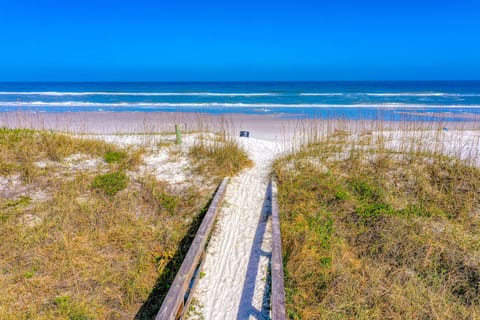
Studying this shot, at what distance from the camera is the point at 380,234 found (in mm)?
4660

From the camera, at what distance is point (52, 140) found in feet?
25.8

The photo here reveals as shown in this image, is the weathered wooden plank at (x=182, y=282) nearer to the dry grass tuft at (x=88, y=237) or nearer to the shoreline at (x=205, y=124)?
the dry grass tuft at (x=88, y=237)

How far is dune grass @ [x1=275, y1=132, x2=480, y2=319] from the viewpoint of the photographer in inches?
135

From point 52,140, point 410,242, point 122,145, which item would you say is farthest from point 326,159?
point 52,140

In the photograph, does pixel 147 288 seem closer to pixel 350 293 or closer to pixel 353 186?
pixel 350 293

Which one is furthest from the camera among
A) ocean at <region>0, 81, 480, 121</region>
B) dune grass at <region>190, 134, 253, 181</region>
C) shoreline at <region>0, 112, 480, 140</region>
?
ocean at <region>0, 81, 480, 121</region>

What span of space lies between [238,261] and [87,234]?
259cm

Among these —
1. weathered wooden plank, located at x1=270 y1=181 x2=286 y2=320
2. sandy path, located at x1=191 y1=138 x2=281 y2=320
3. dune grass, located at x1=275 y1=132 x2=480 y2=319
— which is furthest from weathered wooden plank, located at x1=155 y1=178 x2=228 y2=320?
dune grass, located at x1=275 y1=132 x2=480 y2=319

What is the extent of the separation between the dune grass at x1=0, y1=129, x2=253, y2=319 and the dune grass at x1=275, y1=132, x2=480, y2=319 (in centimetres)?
194

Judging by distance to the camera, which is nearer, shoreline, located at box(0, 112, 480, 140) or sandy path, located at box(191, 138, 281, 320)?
sandy path, located at box(191, 138, 281, 320)

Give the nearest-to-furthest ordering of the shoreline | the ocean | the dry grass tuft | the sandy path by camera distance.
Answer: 1. the sandy path
2. the dry grass tuft
3. the shoreline
4. the ocean

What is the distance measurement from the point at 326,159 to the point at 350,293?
4.35 meters

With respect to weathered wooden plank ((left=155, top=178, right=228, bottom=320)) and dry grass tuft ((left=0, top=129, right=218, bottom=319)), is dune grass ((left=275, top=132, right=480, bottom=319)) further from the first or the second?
dry grass tuft ((left=0, top=129, right=218, bottom=319))

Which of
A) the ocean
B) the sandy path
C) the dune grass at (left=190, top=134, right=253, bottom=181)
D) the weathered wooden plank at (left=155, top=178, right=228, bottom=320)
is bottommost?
the sandy path
